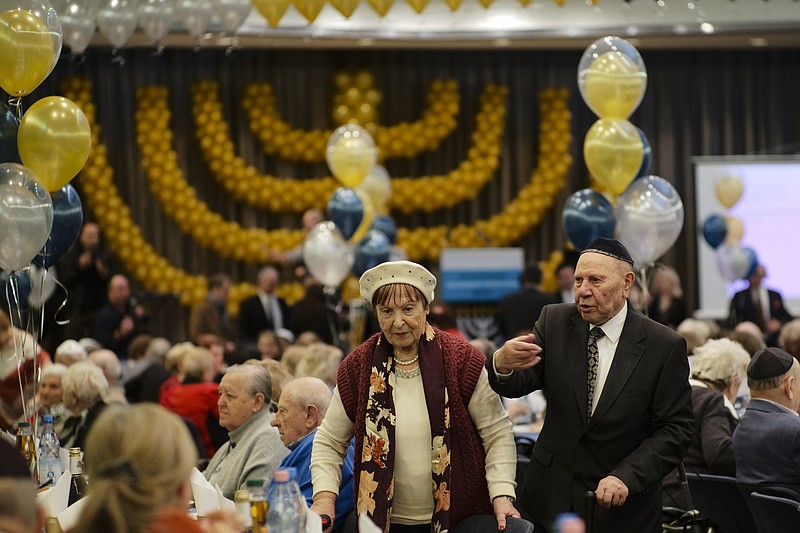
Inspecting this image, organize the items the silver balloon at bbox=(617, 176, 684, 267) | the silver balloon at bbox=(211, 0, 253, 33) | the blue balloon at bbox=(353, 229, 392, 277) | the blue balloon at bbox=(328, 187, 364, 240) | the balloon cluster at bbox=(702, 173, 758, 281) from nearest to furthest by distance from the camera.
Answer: the silver balloon at bbox=(617, 176, 684, 267)
the silver balloon at bbox=(211, 0, 253, 33)
the blue balloon at bbox=(328, 187, 364, 240)
the blue balloon at bbox=(353, 229, 392, 277)
the balloon cluster at bbox=(702, 173, 758, 281)

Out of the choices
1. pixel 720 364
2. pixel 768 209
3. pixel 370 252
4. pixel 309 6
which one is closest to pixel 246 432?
pixel 720 364

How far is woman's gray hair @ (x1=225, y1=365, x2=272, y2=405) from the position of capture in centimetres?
475

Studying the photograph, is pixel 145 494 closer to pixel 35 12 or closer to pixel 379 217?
pixel 35 12

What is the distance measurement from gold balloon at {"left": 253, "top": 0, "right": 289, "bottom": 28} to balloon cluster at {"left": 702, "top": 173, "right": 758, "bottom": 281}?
5522 millimetres

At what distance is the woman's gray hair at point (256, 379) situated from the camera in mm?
4750

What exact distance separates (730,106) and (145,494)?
13019 mm

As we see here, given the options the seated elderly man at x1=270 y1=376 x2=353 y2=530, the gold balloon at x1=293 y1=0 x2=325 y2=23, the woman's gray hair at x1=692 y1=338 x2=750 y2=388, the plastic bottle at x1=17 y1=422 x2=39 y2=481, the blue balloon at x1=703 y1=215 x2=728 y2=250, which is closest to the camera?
the seated elderly man at x1=270 y1=376 x2=353 y2=530

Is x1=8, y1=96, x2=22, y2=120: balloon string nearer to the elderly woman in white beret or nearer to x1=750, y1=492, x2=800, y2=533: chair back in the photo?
the elderly woman in white beret

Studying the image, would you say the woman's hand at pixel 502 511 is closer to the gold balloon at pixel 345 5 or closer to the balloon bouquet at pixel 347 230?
the gold balloon at pixel 345 5

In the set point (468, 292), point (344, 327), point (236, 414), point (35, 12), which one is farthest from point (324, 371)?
point (468, 292)

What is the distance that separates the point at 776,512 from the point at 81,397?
11.4 feet

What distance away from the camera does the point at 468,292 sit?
470 inches

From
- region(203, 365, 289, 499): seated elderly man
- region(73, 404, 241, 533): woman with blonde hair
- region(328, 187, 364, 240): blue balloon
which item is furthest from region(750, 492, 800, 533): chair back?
region(328, 187, 364, 240): blue balloon

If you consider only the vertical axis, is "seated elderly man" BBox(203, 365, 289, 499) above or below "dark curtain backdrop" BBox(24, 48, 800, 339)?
below
